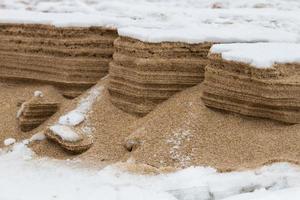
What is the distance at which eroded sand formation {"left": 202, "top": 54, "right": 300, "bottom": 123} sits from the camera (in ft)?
15.6

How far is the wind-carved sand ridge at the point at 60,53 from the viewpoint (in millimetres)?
6273

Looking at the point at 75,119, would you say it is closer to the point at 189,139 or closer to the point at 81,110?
the point at 81,110

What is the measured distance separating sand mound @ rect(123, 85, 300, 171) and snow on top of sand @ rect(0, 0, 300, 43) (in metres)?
0.68

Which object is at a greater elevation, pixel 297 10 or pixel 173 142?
pixel 297 10

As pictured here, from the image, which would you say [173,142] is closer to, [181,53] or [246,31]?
[181,53]

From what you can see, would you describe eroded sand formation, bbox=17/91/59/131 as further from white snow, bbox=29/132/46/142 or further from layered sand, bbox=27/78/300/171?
layered sand, bbox=27/78/300/171

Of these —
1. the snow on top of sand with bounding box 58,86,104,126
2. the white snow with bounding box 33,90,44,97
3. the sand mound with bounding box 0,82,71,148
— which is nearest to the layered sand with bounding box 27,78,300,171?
the snow on top of sand with bounding box 58,86,104,126

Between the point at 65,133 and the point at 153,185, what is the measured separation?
1284 millimetres

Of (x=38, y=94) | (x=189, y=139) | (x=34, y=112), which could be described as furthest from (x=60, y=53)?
(x=189, y=139)

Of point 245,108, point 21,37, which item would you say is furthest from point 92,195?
point 21,37

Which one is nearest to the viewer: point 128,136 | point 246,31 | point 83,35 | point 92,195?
point 92,195

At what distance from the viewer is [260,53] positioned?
4.95m

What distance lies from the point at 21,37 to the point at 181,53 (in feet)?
6.54

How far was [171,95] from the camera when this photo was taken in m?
5.58
